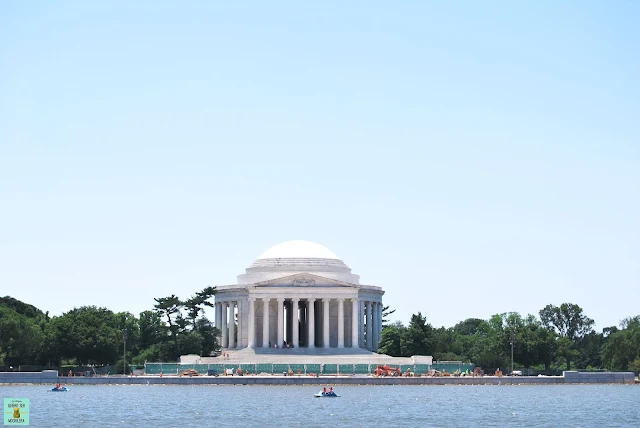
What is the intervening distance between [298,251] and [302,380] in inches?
1712

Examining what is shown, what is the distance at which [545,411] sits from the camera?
340 feet

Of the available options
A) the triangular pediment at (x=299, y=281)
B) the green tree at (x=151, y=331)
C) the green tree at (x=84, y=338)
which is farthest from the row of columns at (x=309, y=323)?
the green tree at (x=84, y=338)

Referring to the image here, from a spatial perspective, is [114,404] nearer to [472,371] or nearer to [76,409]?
[76,409]

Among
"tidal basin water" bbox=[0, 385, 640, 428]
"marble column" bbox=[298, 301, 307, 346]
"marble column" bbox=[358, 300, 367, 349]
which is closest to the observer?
"tidal basin water" bbox=[0, 385, 640, 428]

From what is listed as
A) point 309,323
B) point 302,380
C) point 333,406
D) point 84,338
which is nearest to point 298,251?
point 309,323

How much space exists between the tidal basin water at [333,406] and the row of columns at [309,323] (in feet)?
122

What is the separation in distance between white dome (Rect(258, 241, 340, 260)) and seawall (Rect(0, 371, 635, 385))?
3727 centimetres

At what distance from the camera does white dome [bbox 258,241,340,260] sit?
185 metres

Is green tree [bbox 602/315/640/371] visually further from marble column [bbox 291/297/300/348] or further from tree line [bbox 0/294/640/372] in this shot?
marble column [bbox 291/297/300/348]

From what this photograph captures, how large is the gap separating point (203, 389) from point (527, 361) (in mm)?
52522

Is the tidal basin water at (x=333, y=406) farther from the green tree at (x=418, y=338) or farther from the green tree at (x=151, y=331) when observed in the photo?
the green tree at (x=151, y=331)

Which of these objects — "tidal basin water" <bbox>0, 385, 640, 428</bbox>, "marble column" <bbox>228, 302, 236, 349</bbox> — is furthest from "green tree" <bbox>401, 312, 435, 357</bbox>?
"tidal basin water" <bbox>0, 385, 640, 428</bbox>

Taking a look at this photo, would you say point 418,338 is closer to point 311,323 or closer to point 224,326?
point 311,323

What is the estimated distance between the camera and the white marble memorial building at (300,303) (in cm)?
18000
